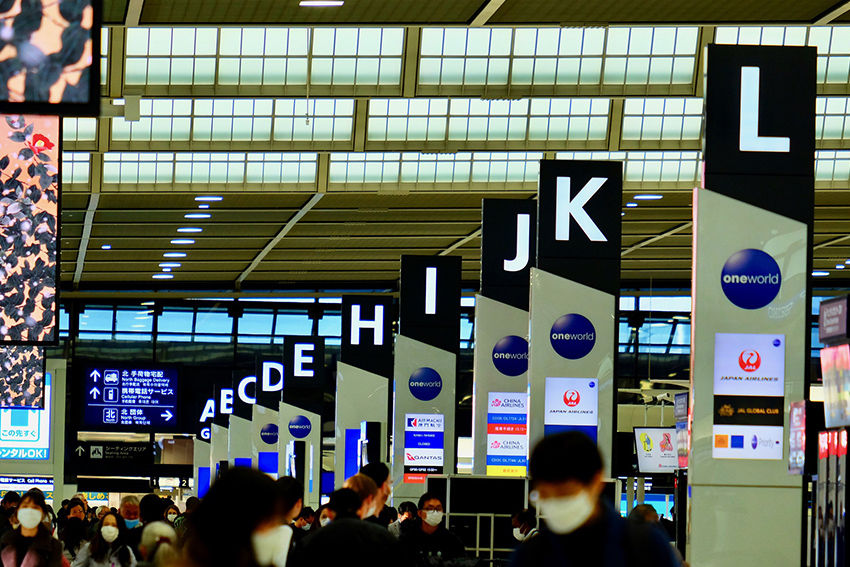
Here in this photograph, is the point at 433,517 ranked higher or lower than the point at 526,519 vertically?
higher

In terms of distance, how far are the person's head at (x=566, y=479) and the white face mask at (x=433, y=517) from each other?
7.88 metres

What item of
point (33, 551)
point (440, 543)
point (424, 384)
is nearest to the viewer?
point (33, 551)

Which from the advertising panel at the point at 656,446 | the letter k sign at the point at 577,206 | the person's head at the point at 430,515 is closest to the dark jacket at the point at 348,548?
the person's head at the point at 430,515

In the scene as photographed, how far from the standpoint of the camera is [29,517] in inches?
444

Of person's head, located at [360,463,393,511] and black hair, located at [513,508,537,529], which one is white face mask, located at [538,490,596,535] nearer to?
person's head, located at [360,463,393,511]

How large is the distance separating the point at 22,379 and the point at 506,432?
7.30m

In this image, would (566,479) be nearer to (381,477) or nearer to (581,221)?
(381,477)

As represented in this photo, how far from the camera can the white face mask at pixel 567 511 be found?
455cm

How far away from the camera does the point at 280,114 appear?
29.2 meters

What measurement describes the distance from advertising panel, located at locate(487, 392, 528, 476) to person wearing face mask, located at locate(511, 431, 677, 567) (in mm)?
18803

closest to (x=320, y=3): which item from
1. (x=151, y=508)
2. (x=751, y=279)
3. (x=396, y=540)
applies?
(x=751, y=279)

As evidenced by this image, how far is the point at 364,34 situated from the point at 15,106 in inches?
769

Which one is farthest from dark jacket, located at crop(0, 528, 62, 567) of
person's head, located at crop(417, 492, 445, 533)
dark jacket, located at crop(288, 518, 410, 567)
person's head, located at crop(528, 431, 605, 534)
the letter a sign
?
Answer: the letter a sign

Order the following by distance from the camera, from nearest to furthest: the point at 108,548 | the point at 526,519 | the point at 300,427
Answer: the point at 108,548 < the point at 526,519 < the point at 300,427
